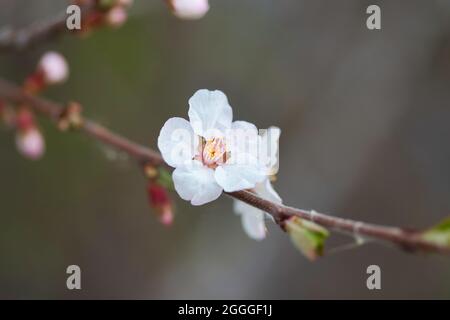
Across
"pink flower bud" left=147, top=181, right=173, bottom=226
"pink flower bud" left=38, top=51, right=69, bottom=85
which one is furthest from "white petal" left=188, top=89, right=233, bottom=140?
"pink flower bud" left=38, top=51, right=69, bottom=85

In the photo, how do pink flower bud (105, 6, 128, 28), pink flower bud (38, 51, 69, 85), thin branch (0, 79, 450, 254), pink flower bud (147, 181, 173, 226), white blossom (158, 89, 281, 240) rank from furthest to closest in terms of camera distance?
pink flower bud (38, 51, 69, 85) < pink flower bud (105, 6, 128, 28) < pink flower bud (147, 181, 173, 226) < white blossom (158, 89, 281, 240) < thin branch (0, 79, 450, 254)

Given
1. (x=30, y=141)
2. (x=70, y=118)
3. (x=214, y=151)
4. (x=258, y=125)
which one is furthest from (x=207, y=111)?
(x=258, y=125)

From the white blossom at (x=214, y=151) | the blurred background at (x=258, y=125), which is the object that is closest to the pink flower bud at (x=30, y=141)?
the white blossom at (x=214, y=151)

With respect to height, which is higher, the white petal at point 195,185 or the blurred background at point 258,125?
the blurred background at point 258,125

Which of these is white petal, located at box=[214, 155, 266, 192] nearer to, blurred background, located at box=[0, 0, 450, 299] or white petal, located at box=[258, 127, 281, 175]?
white petal, located at box=[258, 127, 281, 175]

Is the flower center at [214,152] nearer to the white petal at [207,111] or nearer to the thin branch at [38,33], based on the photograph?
the white petal at [207,111]

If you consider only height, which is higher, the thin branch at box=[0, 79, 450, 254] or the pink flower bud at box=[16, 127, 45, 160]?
the pink flower bud at box=[16, 127, 45, 160]
